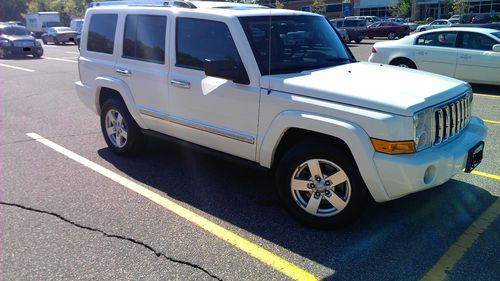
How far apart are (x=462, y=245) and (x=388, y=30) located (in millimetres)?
32629

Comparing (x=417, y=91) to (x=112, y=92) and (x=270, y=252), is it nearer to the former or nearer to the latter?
(x=270, y=252)

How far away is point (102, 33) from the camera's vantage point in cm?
563

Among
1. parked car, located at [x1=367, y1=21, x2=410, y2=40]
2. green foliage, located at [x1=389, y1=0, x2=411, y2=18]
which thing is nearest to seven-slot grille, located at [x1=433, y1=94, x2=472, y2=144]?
parked car, located at [x1=367, y1=21, x2=410, y2=40]

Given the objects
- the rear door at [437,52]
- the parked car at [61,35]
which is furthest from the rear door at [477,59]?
the parked car at [61,35]

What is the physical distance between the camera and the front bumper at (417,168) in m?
3.23

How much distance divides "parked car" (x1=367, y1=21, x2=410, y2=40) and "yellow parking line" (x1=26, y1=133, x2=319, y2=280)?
31.8 metres

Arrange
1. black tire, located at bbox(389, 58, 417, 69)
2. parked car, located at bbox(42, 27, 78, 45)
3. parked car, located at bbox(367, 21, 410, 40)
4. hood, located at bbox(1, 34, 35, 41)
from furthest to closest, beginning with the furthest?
parked car, located at bbox(42, 27, 78, 45), parked car, located at bbox(367, 21, 410, 40), hood, located at bbox(1, 34, 35, 41), black tire, located at bbox(389, 58, 417, 69)

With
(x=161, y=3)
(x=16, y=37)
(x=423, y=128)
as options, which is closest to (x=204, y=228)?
(x=423, y=128)

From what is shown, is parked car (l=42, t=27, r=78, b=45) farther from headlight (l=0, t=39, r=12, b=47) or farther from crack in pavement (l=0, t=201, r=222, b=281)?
crack in pavement (l=0, t=201, r=222, b=281)

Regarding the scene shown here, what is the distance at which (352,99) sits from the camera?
3.38 m

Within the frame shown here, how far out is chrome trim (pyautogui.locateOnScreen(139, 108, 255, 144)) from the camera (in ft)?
13.3

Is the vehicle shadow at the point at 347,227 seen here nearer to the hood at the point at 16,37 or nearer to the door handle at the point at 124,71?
the door handle at the point at 124,71

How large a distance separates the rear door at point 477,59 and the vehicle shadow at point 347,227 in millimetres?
6046

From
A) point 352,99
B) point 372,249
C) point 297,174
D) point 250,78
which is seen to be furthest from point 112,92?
point 372,249
